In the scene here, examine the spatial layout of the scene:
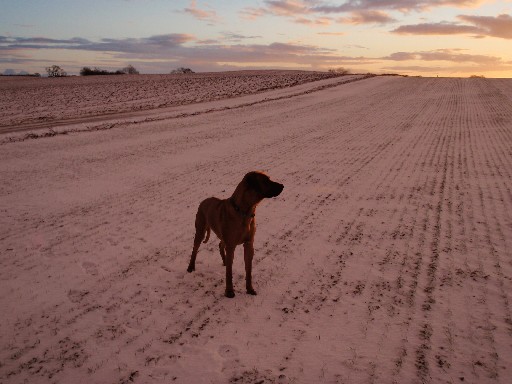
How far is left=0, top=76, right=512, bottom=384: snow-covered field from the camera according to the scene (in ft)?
13.0

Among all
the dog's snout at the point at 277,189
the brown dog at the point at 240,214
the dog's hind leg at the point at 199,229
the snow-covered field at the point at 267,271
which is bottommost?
the snow-covered field at the point at 267,271

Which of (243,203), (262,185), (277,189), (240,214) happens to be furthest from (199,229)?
(277,189)

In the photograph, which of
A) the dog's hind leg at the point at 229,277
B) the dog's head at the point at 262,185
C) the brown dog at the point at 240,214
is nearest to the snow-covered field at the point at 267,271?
the dog's hind leg at the point at 229,277

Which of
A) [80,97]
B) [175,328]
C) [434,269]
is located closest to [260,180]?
[175,328]

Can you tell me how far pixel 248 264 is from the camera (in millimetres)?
5160

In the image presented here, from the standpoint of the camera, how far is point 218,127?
20344 millimetres

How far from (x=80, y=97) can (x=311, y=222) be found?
1223 inches

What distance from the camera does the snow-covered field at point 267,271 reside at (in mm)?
3947

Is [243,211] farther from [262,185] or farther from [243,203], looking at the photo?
[262,185]

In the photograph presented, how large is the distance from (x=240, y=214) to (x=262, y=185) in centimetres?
50

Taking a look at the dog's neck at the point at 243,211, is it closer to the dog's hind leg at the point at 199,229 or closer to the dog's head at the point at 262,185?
the dog's head at the point at 262,185

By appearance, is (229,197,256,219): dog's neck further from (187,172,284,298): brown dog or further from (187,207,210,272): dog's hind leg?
(187,207,210,272): dog's hind leg

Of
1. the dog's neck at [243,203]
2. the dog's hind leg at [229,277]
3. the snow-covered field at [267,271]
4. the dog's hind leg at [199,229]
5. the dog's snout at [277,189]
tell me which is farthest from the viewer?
the dog's hind leg at [199,229]

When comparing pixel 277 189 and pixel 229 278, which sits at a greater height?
pixel 277 189
